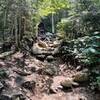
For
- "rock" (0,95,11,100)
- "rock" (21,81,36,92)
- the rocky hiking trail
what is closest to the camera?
"rock" (0,95,11,100)

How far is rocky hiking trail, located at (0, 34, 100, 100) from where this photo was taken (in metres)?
5.69

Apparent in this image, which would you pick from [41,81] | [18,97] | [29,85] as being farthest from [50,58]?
[18,97]

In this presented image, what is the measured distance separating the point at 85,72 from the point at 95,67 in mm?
359

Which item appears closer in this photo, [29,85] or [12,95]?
[12,95]

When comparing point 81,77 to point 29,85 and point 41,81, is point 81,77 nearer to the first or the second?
point 41,81

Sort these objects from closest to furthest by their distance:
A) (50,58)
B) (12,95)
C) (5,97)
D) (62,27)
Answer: (5,97)
(12,95)
(50,58)
(62,27)

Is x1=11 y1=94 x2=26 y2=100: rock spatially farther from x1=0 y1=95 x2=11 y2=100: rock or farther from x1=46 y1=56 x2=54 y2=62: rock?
x1=46 y1=56 x2=54 y2=62: rock

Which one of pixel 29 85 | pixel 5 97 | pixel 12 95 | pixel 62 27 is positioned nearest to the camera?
pixel 5 97

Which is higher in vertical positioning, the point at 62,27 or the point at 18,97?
the point at 62,27

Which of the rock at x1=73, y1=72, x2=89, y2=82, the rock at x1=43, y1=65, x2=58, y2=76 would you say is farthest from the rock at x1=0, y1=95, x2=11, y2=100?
the rock at x1=43, y1=65, x2=58, y2=76

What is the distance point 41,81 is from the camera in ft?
22.3

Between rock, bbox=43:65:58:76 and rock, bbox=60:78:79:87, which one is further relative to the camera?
rock, bbox=43:65:58:76

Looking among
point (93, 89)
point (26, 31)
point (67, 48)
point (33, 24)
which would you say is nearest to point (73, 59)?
point (67, 48)

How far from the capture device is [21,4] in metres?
9.23
